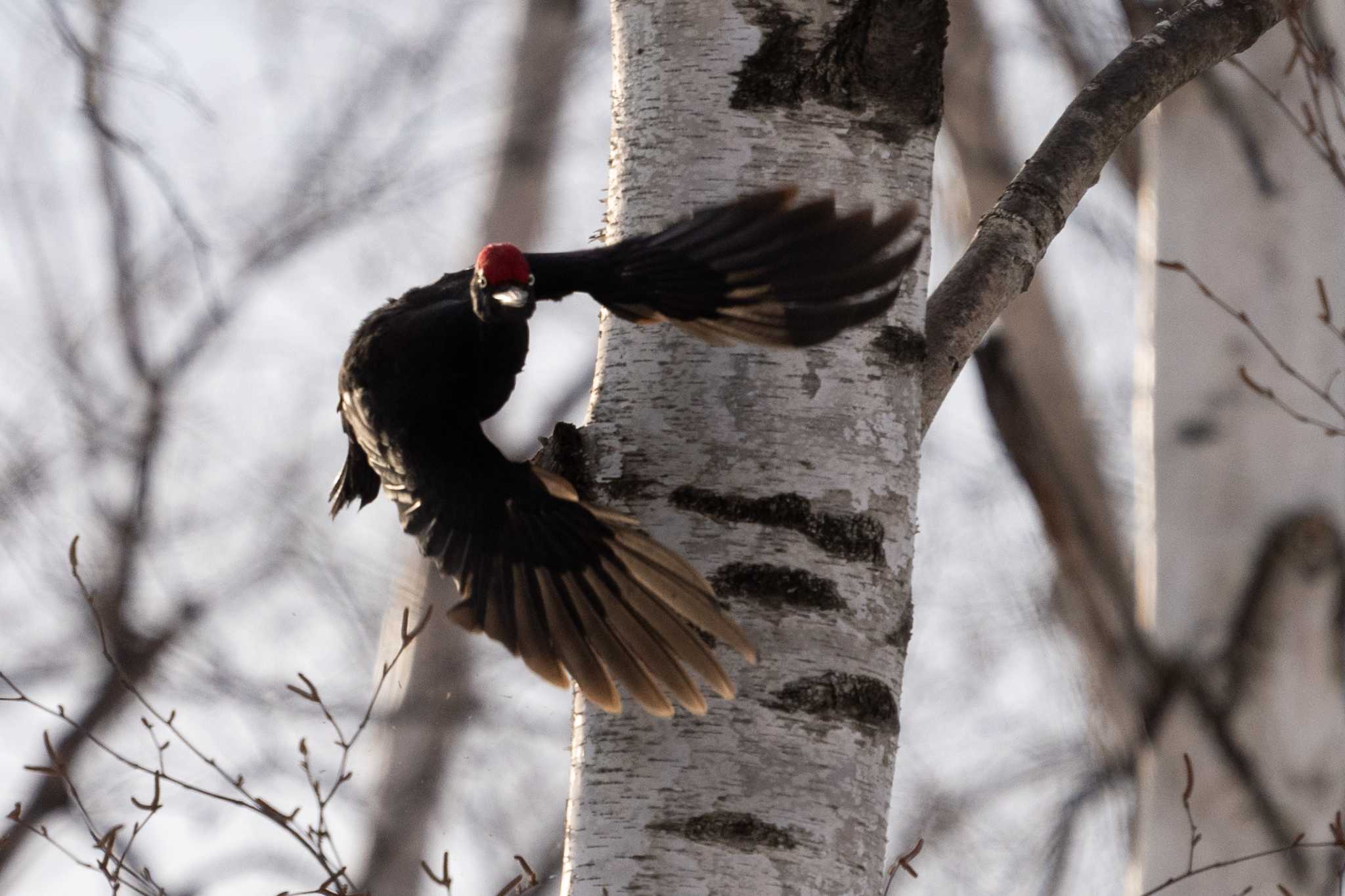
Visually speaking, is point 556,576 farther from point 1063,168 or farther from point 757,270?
point 1063,168

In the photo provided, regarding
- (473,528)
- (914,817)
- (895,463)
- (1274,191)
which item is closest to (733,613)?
(895,463)

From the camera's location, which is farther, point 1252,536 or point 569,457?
point 1252,536

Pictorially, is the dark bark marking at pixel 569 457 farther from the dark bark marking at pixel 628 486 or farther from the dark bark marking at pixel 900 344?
the dark bark marking at pixel 900 344

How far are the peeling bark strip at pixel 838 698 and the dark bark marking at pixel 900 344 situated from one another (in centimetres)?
34

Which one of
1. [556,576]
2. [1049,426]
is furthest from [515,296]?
[1049,426]

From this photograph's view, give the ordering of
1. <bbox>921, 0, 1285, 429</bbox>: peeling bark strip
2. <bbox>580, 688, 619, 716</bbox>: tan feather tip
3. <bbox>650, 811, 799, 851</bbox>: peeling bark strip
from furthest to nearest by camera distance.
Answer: <bbox>921, 0, 1285, 429</bbox>: peeling bark strip
<bbox>580, 688, 619, 716</bbox>: tan feather tip
<bbox>650, 811, 799, 851</bbox>: peeling bark strip

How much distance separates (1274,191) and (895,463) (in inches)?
69.7

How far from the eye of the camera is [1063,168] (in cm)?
193

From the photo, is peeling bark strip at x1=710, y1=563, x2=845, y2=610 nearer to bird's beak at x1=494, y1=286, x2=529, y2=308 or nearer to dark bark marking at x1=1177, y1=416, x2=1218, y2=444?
bird's beak at x1=494, y1=286, x2=529, y2=308

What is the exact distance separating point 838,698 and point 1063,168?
88 cm

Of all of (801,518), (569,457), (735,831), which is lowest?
(735,831)

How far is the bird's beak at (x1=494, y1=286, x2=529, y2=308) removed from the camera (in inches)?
61.9

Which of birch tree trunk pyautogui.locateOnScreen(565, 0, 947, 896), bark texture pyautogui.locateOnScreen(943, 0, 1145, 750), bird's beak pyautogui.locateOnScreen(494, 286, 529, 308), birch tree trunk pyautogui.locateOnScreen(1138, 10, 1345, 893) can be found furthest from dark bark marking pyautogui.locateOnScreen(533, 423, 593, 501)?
bark texture pyautogui.locateOnScreen(943, 0, 1145, 750)

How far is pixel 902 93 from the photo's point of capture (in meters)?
1.61
